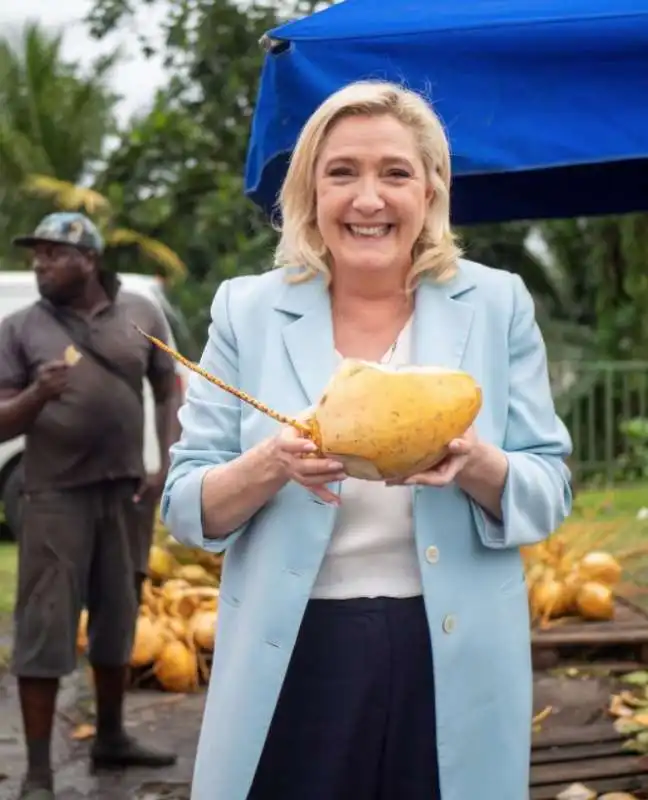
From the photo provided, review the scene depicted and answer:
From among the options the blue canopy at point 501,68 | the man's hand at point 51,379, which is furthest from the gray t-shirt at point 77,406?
the blue canopy at point 501,68

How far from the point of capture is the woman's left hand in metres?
1.65

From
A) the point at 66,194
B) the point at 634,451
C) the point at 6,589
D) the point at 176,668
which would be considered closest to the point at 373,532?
the point at 176,668

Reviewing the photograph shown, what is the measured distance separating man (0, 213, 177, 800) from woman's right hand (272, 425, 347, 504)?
1998mm

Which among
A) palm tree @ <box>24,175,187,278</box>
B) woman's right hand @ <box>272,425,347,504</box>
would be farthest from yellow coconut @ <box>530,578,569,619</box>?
palm tree @ <box>24,175,187,278</box>

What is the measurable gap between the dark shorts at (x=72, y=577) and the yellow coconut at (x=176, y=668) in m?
0.74

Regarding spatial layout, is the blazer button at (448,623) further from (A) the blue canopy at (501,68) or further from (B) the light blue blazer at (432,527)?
(A) the blue canopy at (501,68)

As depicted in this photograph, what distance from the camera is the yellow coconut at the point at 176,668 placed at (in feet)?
15.3

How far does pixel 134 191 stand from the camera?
15453 millimetres

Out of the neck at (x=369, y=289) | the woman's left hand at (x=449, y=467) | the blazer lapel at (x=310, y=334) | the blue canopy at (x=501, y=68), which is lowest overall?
the woman's left hand at (x=449, y=467)

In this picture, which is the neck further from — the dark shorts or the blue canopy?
the dark shorts

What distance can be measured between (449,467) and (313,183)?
20.6 inches

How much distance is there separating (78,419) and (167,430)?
20.4 inches

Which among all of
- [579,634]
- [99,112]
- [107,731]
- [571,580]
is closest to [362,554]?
[107,731]

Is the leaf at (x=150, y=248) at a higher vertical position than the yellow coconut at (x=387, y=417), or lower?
higher
